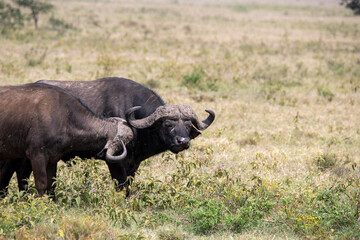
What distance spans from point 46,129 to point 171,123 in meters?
1.68

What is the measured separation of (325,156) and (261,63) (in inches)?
412

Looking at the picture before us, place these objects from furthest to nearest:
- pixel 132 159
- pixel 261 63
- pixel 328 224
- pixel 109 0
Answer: pixel 109 0 < pixel 261 63 < pixel 132 159 < pixel 328 224

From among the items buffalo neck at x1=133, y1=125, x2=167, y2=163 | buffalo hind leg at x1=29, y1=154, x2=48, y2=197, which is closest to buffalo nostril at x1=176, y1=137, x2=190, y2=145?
buffalo neck at x1=133, y1=125, x2=167, y2=163

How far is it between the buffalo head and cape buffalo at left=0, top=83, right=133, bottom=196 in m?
0.38

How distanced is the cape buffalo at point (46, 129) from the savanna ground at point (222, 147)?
0.37m

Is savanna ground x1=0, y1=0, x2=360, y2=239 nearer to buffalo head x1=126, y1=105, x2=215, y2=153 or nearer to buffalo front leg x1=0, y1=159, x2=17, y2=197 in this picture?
buffalo front leg x1=0, y1=159, x2=17, y2=197

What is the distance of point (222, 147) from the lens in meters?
9.16

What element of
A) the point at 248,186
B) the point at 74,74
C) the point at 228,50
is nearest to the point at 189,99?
the point at 74,74

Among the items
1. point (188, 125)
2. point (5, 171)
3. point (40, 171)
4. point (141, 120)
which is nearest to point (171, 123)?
point (188, 125)

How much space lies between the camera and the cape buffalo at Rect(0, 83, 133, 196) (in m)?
5.77

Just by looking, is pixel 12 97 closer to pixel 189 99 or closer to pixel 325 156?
pixel 325 156

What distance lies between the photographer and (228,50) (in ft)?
68.3

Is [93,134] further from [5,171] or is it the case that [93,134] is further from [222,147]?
[222,147]

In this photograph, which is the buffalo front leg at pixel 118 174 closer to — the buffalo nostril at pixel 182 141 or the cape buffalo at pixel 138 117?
the cape buffalo at pixel 138 117
